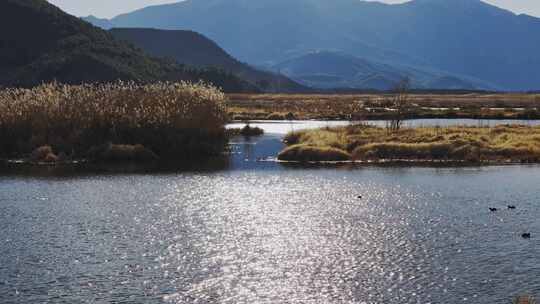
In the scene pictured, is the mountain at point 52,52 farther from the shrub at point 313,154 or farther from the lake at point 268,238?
the lake at point 268,238

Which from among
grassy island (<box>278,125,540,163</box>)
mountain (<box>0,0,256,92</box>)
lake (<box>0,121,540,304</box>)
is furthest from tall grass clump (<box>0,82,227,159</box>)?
mountain (<box>0,0,256,92</box>)

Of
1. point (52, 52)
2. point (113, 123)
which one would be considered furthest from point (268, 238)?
point (52, 52)

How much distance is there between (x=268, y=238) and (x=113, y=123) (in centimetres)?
3473

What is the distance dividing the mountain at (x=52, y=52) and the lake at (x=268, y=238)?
4338 inches

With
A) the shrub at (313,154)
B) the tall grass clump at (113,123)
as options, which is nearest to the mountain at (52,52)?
the tall grass clump at (113,123)

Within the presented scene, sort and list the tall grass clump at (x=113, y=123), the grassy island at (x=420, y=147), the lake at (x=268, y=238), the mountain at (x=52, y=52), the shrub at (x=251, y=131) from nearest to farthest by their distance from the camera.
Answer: the lake at (x=268, y=238)
the grassy island at (x=420, y=147)
the tall grass clump at (x=113, y=123)
the shrub at (x=251, y=131)
the mountain at (x=52, y=52)

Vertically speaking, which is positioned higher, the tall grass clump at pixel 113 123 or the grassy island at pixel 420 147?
the tall grass clump at pixel 113 123

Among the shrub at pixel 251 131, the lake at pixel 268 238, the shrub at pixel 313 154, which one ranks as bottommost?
the lake at pixel 268 238

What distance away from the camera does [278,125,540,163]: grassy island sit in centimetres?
6234

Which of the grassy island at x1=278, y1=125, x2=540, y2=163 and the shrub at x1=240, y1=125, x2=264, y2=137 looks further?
the shrub at x1=240, y1=125, x2=264, y2=137

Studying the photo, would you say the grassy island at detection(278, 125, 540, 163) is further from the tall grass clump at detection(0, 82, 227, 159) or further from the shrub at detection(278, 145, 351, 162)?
the tall grass clump at detection(0, 82, 227, 159)

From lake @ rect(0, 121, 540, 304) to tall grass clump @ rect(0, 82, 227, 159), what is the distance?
11378mm

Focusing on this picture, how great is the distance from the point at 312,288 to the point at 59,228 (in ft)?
48.2

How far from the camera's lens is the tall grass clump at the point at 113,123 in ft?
208
